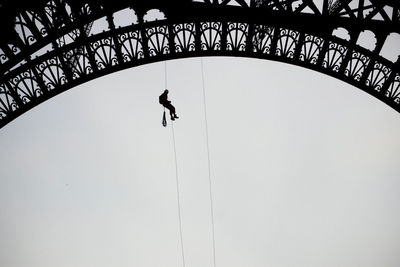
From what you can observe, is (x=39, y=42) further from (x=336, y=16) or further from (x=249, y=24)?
(x=336, y=16)

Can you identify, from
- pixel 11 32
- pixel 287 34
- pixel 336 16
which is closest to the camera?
pixel 11 32

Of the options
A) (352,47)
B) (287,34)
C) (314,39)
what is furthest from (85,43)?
(352,47)

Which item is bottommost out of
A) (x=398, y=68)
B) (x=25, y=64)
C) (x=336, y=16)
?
(x=398, y=68)

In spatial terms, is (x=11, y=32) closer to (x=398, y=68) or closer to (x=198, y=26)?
(x=198, y=26)

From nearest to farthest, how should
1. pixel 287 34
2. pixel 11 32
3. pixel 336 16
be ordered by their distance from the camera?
pixel 11 32
pixel 336 16
pixel 287 34

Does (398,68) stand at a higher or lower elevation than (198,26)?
lower

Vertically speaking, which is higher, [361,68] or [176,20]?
[176,20]

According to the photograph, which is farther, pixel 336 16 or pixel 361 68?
pixel 361 68

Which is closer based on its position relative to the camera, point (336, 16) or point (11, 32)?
point (11, 32)

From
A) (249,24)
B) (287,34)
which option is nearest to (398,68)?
(287,34)
